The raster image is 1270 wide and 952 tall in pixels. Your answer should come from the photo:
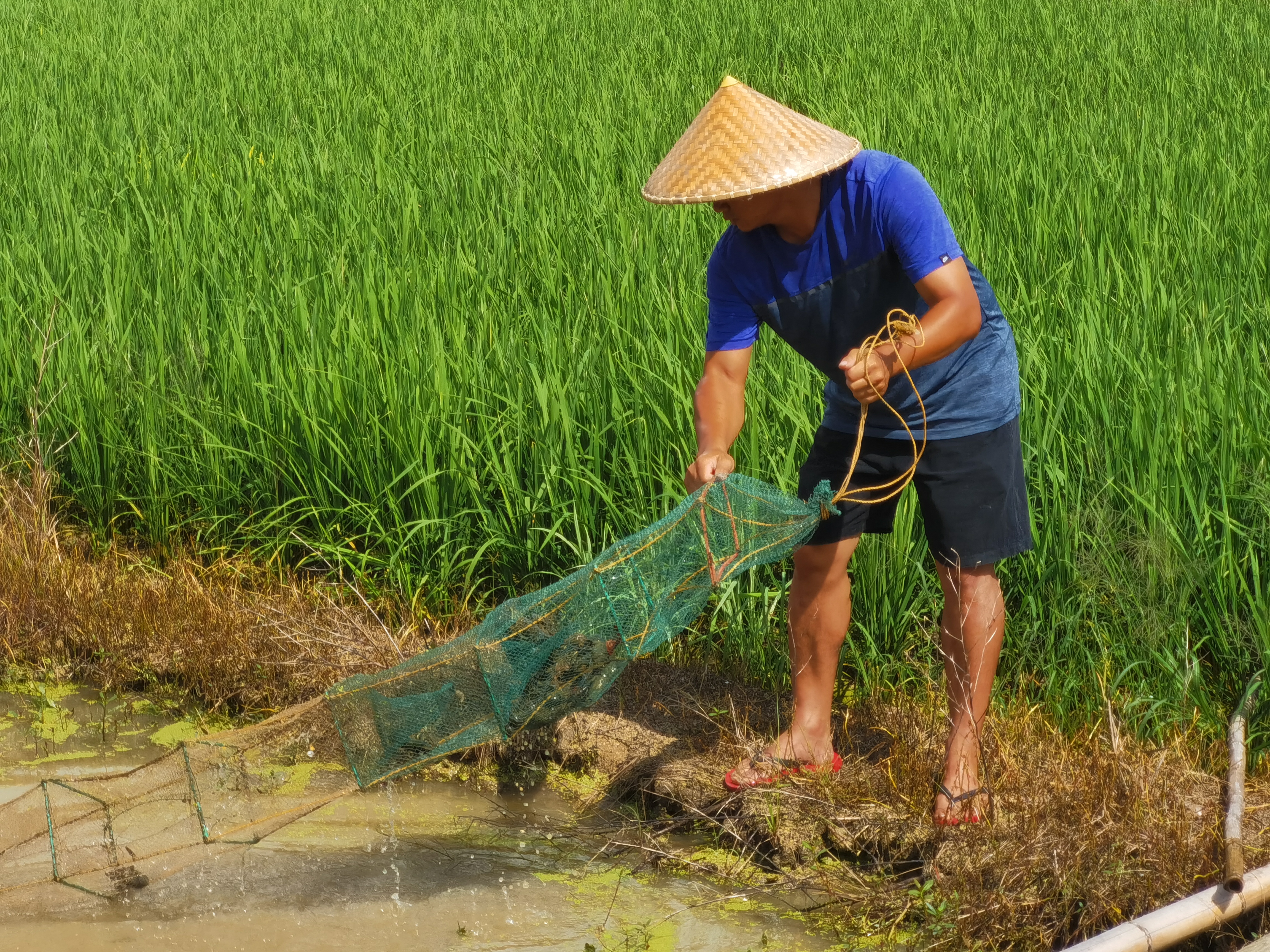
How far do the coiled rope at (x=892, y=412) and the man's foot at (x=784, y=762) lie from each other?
0.48 metres

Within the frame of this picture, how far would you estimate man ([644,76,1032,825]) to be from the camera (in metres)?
2.13

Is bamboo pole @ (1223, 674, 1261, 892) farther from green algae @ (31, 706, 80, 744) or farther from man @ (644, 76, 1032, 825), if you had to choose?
green algae @ (31, 706, 80, 744)

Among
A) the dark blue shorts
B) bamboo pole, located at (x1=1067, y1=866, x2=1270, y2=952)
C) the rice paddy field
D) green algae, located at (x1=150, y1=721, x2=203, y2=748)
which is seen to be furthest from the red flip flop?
green algae, located at (x1=150, y1=721, x2=203, y2=748)

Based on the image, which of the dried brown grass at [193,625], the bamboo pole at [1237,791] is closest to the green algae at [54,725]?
the dried brown grass at [193,625]

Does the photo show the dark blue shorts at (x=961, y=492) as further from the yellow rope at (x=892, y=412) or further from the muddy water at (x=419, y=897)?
the muddy water at (x=419, y=897)

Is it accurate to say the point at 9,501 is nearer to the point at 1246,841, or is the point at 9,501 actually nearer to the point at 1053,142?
the point at 1246,841

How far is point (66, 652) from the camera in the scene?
308 centimetres

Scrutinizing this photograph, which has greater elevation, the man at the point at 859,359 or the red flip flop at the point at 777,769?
the man at the point at 859,359

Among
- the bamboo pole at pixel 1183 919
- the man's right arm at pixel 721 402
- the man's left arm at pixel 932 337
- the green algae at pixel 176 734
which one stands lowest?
the green algae at pixel 176 734

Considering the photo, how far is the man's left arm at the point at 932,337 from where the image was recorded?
6.81 feet

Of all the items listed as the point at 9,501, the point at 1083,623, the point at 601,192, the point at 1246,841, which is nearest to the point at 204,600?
the point at 9,501

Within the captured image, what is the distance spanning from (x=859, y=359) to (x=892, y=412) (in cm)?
27

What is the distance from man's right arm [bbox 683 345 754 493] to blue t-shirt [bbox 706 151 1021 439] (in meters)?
→ 0.02

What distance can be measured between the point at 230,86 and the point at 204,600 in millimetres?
5204
